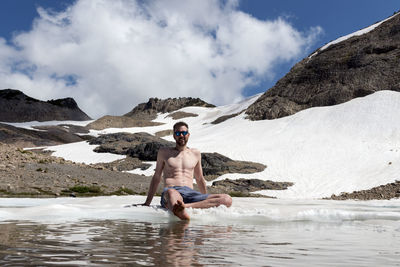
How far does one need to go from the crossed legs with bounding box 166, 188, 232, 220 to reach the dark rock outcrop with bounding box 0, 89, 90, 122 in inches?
4687

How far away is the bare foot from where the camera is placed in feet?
19.8

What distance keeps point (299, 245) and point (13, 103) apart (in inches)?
5023

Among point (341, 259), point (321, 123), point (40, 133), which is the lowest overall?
point (341, 259)

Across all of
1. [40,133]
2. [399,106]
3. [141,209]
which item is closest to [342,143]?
[399,106]

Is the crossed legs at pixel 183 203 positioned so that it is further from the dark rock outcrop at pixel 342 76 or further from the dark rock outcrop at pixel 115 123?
the dark rock outcrop at pixel 115 123

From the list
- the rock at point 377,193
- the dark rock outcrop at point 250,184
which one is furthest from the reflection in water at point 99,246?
the dark rock outcrop at point 250,184

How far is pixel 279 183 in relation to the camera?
27828mm

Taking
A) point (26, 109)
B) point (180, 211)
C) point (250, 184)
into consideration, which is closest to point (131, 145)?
point (250, 184)

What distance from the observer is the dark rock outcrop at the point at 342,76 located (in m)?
55.9

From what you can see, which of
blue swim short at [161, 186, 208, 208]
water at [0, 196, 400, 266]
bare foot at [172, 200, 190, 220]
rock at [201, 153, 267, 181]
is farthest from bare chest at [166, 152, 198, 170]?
rock at [201, 153, 267, 181]

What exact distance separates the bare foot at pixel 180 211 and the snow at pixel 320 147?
764 inches

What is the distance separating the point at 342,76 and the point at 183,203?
5932 cm

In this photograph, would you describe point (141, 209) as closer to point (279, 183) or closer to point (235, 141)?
point (279, 183)

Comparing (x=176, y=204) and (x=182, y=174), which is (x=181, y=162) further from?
(x=176, y=204)
